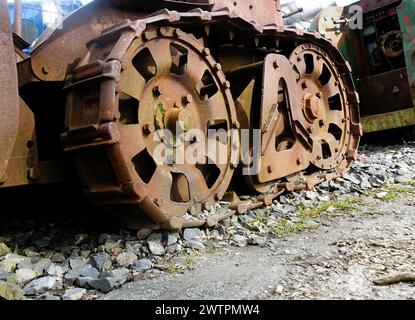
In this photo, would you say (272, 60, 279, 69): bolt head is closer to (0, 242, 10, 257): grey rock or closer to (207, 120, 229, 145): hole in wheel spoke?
(207, 120, 229, 145): hole in wheel spoke

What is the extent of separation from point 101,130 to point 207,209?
34.9 inches

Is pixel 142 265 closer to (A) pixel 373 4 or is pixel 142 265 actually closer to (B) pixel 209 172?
(B) pixel 209 172

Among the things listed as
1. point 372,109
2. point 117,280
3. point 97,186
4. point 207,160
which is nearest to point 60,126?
point 97,186

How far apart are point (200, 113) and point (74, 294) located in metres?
1.38

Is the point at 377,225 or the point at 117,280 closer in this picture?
the point at 117,280

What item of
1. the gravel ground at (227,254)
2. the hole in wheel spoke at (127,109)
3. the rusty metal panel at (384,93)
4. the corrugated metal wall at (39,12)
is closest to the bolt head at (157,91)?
the hole in wheel spoke at (127,109)

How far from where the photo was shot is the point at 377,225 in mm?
2514

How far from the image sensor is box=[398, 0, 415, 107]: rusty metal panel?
16.3ft

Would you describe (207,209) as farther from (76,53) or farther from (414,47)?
(414,47)

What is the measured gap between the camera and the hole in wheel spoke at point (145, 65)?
8.29 feet

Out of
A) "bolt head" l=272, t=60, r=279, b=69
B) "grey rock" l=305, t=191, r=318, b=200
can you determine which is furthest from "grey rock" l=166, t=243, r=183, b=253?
"bolt head" l=272, t=60, r=279, b=69

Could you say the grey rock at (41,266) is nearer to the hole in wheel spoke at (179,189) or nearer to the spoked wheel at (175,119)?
the spoked wheel at (175,119)

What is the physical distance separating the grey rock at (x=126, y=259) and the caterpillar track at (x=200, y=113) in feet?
0.65

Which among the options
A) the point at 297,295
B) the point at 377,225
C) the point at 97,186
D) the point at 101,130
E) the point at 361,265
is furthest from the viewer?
the point at 377,225
